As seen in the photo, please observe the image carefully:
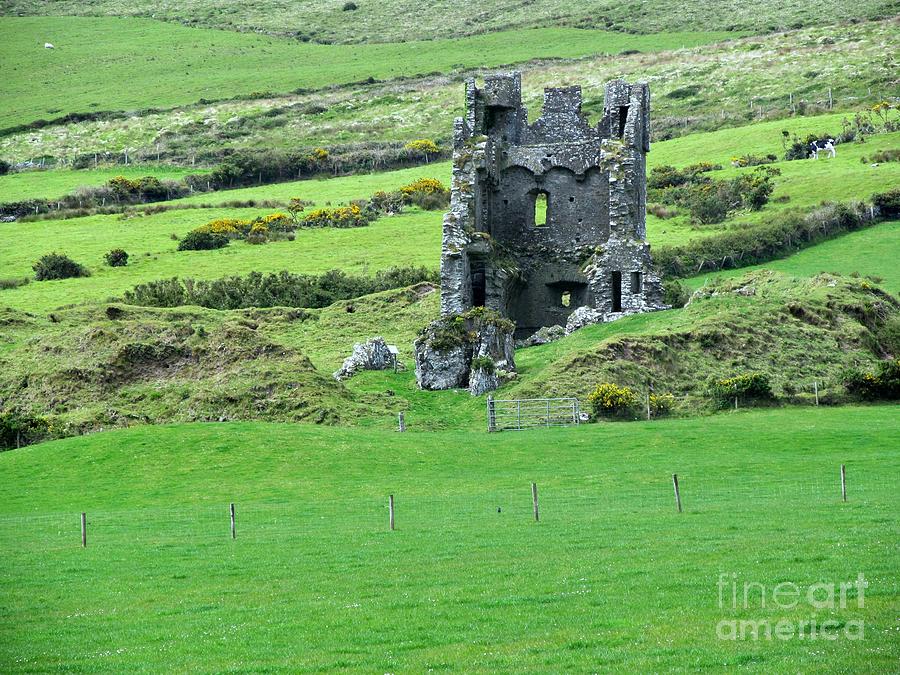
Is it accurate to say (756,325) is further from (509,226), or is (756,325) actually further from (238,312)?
(238,312)

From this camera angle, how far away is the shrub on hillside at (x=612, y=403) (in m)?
43.6

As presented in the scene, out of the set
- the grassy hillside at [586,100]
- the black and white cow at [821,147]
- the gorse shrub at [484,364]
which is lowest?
the gorse shrub at [484,364]

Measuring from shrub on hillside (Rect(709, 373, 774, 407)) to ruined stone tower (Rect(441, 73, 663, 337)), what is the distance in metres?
10.8

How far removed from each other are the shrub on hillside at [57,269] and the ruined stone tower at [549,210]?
98.6 ft

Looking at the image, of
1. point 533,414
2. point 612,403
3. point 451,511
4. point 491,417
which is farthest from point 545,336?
point 451,511

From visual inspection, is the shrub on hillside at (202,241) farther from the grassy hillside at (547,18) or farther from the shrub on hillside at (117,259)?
the grassy hillside at (547,18)

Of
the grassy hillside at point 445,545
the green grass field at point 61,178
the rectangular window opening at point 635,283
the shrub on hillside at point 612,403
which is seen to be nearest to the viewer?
the grassy hillside at point 445,545

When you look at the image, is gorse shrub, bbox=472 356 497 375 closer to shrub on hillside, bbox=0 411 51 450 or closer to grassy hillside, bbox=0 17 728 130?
shrub on hillside, bbox=0 411 51 450

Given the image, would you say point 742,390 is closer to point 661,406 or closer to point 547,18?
point 661,406

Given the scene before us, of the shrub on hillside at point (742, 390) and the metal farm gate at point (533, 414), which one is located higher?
the shrub on hillside at point (742, 390)

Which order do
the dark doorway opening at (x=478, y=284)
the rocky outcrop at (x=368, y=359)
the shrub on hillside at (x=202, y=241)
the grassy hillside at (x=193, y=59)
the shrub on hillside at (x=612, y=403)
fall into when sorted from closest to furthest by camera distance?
the shrub on hillside at (x=612, y=403)
the rocky outcrop at (x=368, y=359)
the dark doorway opening at (x=478, y=284)
the shrub on hillside at (x=202, y=241)
the grassy hillside at (x=193, y=59)

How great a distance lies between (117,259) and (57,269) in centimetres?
361

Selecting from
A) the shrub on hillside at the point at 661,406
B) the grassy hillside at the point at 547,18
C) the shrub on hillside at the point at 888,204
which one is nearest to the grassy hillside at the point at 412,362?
the shrub on hillside at the point at 661,406

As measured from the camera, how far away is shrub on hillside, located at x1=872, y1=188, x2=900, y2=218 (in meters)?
73.2
